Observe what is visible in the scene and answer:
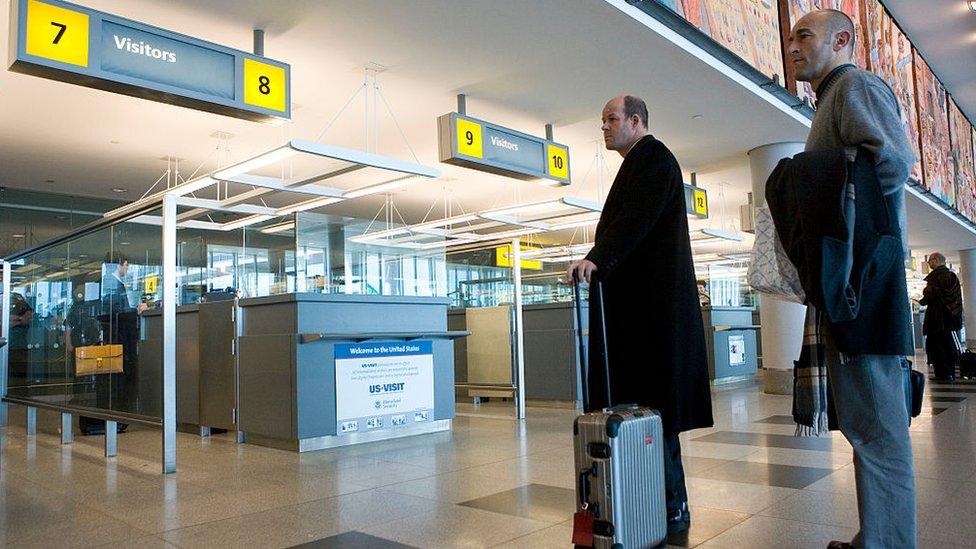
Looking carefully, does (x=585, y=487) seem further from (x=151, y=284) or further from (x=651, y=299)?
(x=151, y=284)

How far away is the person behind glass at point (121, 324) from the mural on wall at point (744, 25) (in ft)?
15.9

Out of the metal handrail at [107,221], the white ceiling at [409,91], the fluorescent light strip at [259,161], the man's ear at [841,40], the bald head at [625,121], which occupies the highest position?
the white ceiling at [409,91]

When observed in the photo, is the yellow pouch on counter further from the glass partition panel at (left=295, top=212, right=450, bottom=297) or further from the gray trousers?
the gray trousers

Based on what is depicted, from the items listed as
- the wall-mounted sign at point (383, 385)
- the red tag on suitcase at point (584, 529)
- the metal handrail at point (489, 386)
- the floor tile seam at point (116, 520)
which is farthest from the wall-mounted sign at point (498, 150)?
the red tag on suitcase at point (584, 529)

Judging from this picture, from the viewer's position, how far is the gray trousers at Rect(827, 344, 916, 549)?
197 cm

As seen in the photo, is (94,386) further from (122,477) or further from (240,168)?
(240,168)

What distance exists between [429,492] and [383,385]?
244 cm

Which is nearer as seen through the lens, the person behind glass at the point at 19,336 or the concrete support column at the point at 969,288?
the person behind glass at the point at 19,336

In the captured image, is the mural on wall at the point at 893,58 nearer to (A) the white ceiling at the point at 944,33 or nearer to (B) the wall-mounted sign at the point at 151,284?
(A) the white ceiling at the point at 944,33

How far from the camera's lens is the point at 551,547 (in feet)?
8.79

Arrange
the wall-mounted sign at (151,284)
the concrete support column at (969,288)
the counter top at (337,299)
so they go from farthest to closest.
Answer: the concrete support column at (969,288) → the counter top at (337,299) → the wall-mounted sign at (151,284)

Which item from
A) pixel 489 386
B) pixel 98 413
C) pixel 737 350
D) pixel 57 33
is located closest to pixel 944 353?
pixel 737 350

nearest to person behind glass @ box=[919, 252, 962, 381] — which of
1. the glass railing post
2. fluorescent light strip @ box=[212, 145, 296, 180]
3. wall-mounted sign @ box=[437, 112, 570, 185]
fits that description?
wall-mounted sign @ box=[437, 112, 570, 185]

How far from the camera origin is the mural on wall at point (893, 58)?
36.5ft
